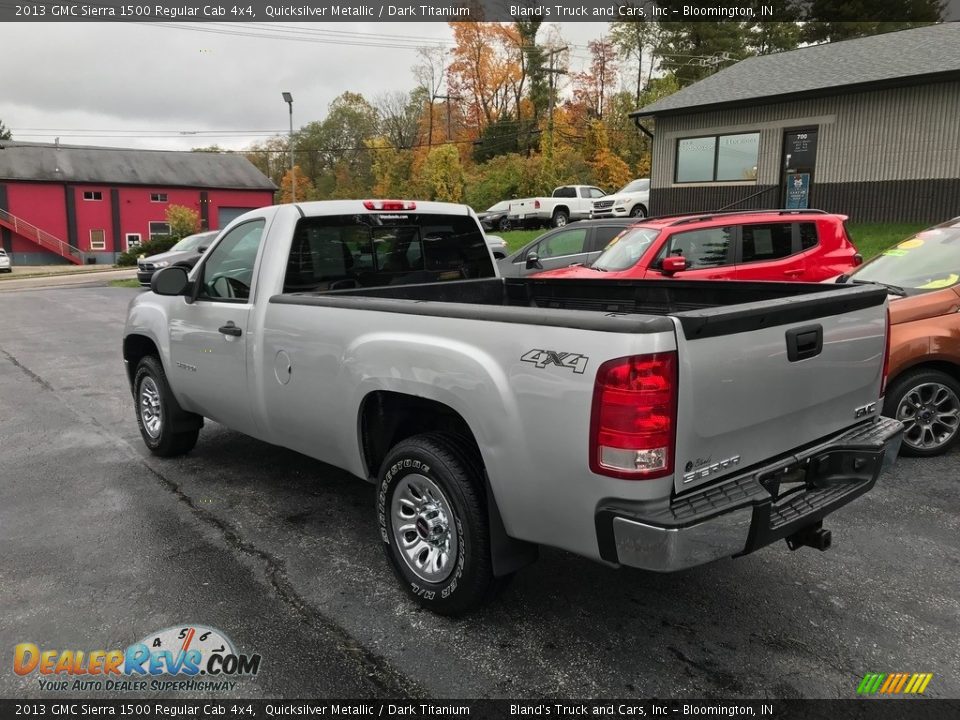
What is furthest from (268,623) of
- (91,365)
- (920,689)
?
(91,365)

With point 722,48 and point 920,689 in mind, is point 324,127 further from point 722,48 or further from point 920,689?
point 920,689

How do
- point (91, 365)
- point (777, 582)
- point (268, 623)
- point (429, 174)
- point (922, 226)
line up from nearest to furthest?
point (268, 623)
point (777, 582)
point (91, 365)
point (922, 226)
point (429, 174)

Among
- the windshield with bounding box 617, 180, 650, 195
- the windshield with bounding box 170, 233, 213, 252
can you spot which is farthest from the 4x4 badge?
the windshield with bounding box 617, 180, 650, 195

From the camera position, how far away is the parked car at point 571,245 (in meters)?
13.2

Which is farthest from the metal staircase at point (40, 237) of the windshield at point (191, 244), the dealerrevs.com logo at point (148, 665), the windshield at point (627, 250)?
the dealerrevs.com logo at point (148, 665)

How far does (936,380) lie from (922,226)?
1532 cm

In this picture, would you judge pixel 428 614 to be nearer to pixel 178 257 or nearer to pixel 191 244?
pixel 178 257

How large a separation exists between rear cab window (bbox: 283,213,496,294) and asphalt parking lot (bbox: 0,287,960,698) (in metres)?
1.49

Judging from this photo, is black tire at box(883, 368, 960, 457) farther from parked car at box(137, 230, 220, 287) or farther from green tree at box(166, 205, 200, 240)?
green tree at box(166, 205, 200, 240)

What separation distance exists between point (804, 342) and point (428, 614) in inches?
81.1

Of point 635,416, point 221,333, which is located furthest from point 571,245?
point 635,416

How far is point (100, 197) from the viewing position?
53062mm

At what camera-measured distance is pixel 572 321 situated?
281 centimetres

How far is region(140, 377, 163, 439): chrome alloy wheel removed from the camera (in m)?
6.01
